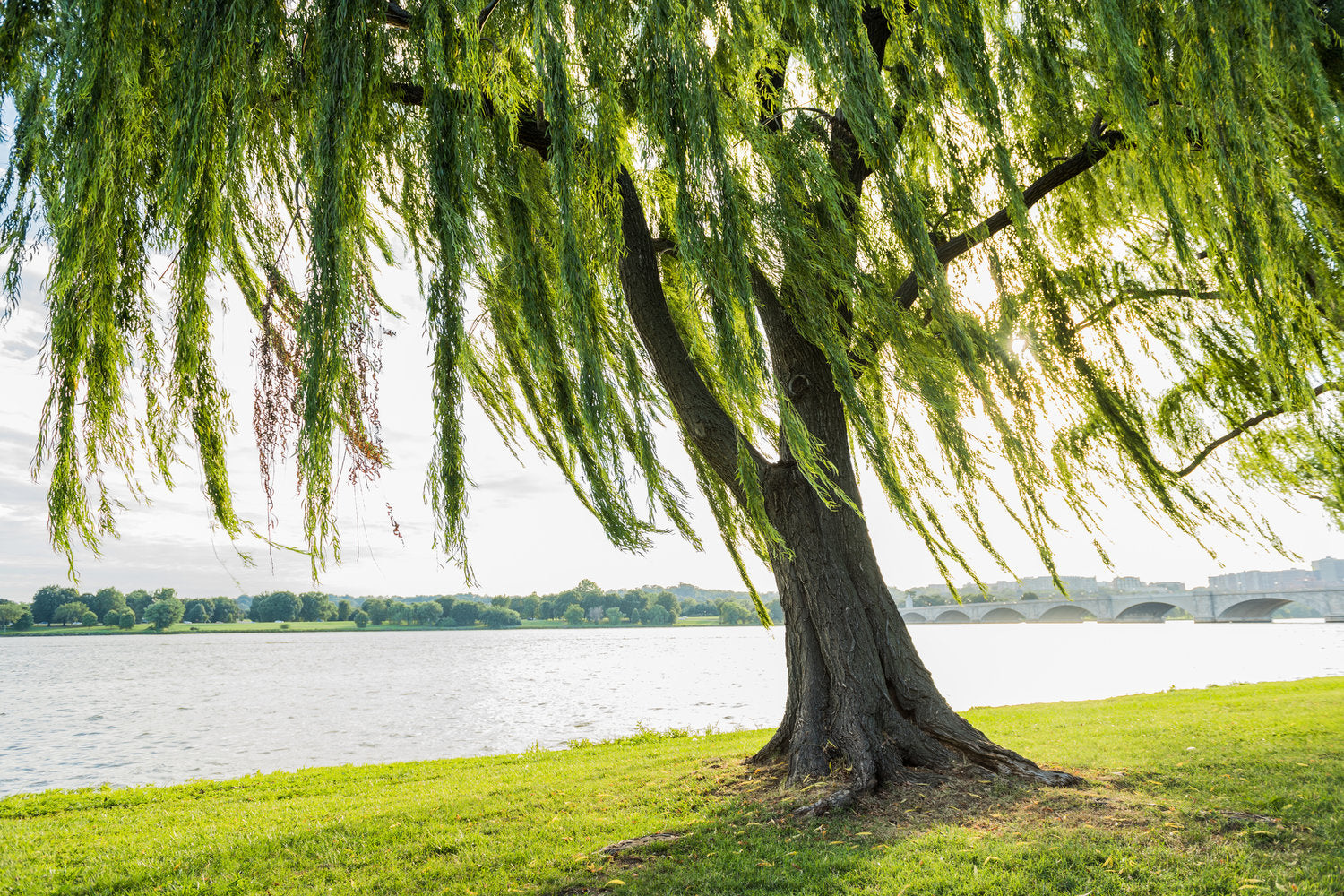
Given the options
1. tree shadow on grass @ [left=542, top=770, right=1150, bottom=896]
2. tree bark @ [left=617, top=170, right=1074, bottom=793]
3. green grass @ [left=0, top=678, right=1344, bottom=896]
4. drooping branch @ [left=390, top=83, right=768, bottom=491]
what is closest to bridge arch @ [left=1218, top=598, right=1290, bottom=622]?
green grass @ [left=0, top=678, right=1344, bottom=896]

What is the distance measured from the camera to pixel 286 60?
292cm

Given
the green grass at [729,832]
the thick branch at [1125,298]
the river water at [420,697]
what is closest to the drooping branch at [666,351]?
the green grass at [729,832]

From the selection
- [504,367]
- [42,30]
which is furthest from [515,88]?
[504,367]

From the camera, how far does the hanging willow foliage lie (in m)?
2.58

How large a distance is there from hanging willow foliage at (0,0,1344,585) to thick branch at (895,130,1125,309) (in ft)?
0.06

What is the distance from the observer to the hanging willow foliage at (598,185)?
2.58 metres

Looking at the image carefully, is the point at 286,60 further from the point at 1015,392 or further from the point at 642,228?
the point at 1015,392

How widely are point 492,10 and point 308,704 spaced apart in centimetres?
1464

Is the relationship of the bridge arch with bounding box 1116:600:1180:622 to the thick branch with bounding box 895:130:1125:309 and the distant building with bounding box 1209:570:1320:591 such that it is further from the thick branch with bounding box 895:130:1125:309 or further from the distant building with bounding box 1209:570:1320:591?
the thick branch with bounding box 895:130:1125:309

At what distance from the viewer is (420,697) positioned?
1484cm

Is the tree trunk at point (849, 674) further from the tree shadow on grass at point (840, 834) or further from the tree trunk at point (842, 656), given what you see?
the tree shadow on grass at point (840, 834)

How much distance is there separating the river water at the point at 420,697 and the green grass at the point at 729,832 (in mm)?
3475

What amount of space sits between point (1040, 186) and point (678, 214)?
9.49 ft

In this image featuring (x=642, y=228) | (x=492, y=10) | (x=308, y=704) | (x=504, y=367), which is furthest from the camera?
(x=308, y=704)
